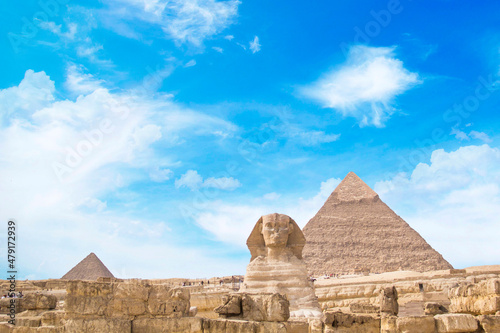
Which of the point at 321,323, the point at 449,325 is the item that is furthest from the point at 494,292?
the point at 321,323

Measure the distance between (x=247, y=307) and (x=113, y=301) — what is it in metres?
1.04

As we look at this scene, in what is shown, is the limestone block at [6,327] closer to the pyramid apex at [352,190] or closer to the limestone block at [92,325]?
the limestone block at [92,325]

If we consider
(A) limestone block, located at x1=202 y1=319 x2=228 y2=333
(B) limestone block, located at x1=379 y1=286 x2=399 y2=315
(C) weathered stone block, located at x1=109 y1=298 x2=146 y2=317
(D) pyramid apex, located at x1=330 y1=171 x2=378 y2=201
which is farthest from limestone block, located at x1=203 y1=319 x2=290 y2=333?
(D) pyramid apex, located at x1=330 y1=171 x2=378 y2=201

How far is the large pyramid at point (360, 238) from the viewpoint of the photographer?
16450 centimetres

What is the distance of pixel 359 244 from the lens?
17162 centimetres

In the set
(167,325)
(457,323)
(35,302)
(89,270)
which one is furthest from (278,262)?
(89,270)

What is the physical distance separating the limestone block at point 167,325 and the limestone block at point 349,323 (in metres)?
1.23

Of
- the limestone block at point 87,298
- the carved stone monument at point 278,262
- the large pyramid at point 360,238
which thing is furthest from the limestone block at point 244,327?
the large pyramid at point 360,238

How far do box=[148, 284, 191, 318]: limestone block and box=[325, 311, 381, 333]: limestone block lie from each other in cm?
129

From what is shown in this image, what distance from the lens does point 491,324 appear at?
399 centimetres

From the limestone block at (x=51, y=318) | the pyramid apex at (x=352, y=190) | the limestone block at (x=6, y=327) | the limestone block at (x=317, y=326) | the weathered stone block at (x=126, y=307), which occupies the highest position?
the pyramid apex at (x=352, y=190)

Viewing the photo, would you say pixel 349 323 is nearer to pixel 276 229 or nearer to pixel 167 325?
pixel 167 325

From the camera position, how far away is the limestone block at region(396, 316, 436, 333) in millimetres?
4133

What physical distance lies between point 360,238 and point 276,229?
167683 millimetres
